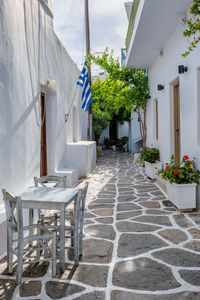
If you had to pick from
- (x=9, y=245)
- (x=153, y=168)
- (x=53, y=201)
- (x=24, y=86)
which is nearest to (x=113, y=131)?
(x=153, y=168)

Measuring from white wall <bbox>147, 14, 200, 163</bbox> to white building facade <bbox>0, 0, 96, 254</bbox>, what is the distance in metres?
2.95

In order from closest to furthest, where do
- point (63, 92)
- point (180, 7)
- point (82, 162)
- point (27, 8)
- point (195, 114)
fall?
point (27, 8) → point (195, 114) → point (180, 7) → point (63, 92) → point (82, 162)

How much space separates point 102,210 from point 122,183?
2.76m

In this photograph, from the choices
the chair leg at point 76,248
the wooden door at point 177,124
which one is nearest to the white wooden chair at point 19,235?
the chair leg at point 76,248

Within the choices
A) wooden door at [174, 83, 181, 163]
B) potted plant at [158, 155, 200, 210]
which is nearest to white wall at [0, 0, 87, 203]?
potted plant at [158, 155, 200, 210]

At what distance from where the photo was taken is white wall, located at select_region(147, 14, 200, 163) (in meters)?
5.45

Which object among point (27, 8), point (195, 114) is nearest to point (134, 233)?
point (195, 114)

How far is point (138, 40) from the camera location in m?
7.80

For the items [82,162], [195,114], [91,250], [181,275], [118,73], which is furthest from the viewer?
[118,73]

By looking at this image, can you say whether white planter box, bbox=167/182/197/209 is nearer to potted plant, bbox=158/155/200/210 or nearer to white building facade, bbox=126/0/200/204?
potted plant, bbox=158/155/200/210

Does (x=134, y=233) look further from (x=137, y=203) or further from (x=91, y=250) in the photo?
(x=137, y=203)

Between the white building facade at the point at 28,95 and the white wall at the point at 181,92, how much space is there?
2953mm

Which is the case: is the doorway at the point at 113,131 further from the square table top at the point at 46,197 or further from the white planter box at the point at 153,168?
the square table top at the point at 46,197

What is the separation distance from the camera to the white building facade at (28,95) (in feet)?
13.4
